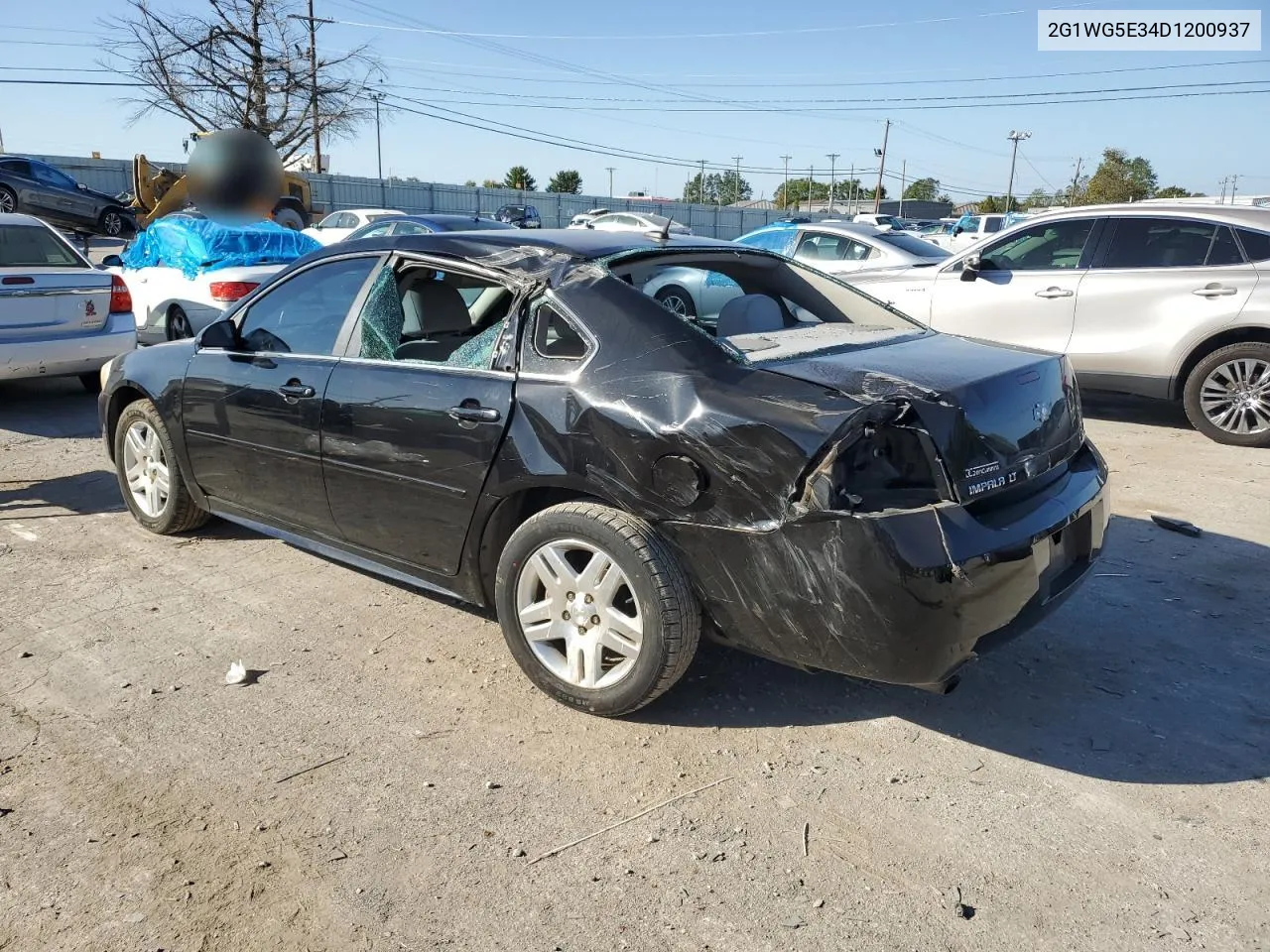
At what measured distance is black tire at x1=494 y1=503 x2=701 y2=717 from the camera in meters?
3.05

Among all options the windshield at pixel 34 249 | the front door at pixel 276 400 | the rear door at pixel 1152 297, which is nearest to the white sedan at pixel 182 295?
the windshield at pixel 34 249

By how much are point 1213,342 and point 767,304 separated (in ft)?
16.6

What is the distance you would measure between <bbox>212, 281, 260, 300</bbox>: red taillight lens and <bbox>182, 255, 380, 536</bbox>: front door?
5.30 metres

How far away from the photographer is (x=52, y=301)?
7.68 metres

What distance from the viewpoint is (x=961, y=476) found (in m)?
2.87

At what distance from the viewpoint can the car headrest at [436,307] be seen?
13.5 ft

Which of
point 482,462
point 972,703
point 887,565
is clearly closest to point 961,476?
point 887,565

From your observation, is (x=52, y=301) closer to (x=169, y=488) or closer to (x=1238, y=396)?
(x=169, y=488)

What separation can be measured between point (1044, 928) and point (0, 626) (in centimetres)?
399

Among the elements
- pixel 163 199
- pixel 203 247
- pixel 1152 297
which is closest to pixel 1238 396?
pixel 1152 297

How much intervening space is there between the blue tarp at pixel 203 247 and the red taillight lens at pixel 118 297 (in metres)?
1.79

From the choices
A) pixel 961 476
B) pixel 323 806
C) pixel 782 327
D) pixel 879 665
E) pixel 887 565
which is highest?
pixel 782 327

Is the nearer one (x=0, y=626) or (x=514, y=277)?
(x=514, y=277)

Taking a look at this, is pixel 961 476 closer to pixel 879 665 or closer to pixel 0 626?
pixel 879 665
